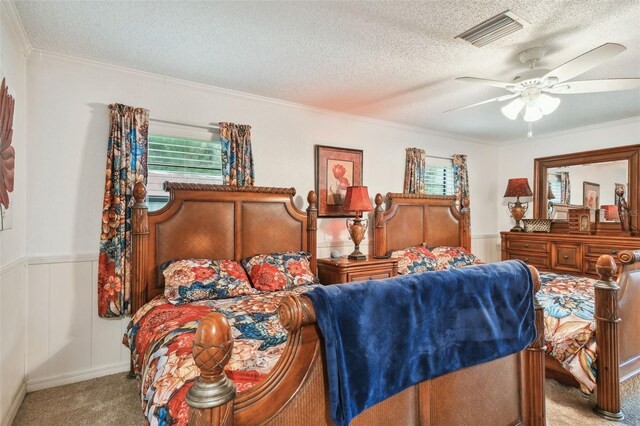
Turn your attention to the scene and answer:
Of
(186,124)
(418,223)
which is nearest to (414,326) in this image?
(186,124)

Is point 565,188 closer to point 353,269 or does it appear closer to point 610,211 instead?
point 610,211

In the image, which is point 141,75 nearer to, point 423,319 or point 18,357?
point 18,357

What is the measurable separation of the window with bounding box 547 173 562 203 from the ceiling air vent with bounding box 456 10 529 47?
11.0ft

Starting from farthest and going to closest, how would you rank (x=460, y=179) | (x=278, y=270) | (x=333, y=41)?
(x=460, y=179) → (x=278, y=270) → (x=333, y=41)

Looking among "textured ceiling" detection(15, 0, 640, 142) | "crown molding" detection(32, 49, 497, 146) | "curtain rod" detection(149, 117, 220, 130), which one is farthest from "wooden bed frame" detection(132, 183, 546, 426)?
"textured ceiling" detection(15, 0, 640, 142)

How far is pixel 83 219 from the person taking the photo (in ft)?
9.10

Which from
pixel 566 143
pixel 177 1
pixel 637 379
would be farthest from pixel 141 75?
pixel 566 143

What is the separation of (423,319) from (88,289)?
Result: 2722mm

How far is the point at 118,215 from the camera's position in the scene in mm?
2752

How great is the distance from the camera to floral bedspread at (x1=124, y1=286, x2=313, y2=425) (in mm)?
1276

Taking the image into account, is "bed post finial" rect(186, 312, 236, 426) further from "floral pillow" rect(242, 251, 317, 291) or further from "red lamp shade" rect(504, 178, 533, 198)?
"red lamp shade" rect(504, 178, 533, 198)

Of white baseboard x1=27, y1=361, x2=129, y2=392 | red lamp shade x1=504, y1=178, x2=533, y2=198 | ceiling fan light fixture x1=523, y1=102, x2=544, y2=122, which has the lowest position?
white baseboard x1=27, y1=361, x2=129, y2=392

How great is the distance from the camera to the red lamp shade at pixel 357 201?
366 cm

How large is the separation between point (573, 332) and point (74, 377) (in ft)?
12.2
